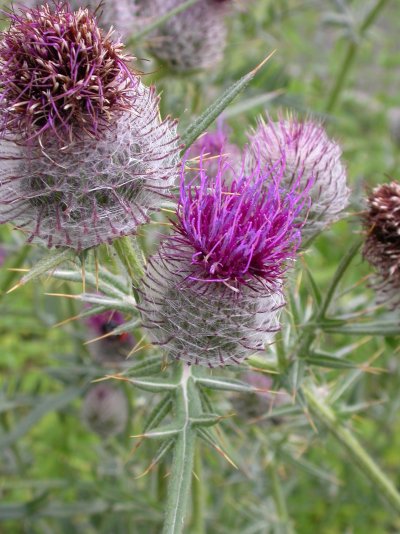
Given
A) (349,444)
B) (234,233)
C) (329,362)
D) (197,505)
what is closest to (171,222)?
(234,233)

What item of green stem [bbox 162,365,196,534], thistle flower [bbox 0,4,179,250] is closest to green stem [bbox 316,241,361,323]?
green stem [bbox 162,365,196,534]

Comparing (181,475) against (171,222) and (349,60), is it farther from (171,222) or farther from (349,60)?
(349,60)

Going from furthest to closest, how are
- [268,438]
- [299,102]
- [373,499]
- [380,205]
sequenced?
[373,499] < [299,102] < [268,438] < [380,205]

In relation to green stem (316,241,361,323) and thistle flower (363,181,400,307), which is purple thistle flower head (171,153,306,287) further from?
thistle flower (363,181,400,307)

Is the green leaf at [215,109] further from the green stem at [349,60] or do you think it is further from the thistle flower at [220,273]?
the green stem at [349,60]

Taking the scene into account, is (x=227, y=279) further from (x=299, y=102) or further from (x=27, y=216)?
(x=299, y=102)

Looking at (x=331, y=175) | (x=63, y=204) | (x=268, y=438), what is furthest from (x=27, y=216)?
(x=268, y=438)
